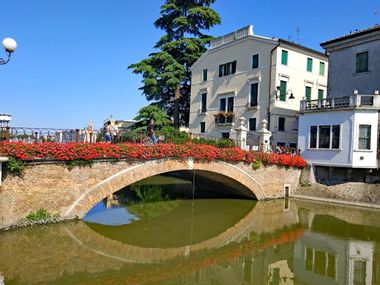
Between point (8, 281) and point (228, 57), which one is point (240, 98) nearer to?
point (228, 57)

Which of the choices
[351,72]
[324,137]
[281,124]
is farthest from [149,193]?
[351,72]

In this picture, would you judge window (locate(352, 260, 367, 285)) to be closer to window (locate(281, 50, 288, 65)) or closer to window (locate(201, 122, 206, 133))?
window (locate(281, 50, 288, 65))

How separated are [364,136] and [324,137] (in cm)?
224

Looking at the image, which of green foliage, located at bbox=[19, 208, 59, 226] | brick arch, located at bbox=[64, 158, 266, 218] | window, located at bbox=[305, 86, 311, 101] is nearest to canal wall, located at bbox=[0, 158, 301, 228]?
brick arch, located at bbox=[64, 158, 266, 218]

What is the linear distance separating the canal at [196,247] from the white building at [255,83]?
1026 cm

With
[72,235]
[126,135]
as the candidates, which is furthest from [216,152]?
[72,235]

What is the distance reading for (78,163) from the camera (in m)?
12.1

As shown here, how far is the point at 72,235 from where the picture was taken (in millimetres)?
10945

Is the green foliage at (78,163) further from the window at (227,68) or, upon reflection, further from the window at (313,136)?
the window at (227,68)

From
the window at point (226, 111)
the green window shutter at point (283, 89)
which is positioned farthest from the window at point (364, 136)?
the window at point (226, 111)

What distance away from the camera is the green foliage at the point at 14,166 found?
34.5 feet

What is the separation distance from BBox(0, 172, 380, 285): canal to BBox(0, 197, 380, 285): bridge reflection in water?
1.1 inches

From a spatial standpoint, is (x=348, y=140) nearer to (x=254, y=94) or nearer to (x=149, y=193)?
(x=254, y=94)

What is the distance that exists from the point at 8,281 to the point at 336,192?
17502 mm
